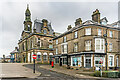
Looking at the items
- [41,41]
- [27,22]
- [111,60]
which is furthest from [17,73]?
[27,22]

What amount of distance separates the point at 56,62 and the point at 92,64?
14.8 meters

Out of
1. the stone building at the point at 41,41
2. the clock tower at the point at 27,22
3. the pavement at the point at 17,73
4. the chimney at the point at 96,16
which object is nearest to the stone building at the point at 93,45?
the chimney at the point at 96,16

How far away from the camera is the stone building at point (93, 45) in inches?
866

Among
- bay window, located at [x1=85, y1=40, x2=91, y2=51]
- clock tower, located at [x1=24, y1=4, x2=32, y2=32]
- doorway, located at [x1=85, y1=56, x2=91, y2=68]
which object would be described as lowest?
doorway, located at [x1=85, y1=56, x2=91, y2=68]

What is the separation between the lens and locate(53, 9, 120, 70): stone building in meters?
22.0

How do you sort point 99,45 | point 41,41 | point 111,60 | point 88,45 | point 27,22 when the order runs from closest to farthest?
point 99,45 < point 88,45 < point 111,60 < point 41,41 < point 27,22

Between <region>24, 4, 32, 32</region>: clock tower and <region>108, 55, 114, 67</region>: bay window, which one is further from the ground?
<region>24, 4, 32, 32</region>: clock tower

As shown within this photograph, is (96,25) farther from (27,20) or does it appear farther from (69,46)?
(27,20)

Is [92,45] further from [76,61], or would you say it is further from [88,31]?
[76,61]

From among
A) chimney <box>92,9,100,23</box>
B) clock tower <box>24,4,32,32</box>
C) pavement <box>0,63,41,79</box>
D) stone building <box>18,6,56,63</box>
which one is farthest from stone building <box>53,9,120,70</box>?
clock tower <box>24,4,32,32</box>

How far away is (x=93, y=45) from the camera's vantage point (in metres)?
22.1

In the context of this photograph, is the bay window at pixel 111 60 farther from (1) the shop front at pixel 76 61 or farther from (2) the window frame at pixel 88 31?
(2) the window frame at pixel 88 31

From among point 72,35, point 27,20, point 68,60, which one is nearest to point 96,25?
point 72,35

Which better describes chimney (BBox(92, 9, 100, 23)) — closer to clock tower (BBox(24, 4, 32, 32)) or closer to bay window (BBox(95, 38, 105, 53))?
bay window (BBox(95, 38, 105, 53))
